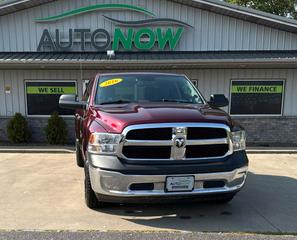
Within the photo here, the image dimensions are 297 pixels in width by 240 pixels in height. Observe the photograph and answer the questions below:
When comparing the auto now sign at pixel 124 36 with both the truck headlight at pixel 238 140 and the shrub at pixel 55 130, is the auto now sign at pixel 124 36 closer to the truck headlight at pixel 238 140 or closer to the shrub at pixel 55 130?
the shrub at pixel 55 130

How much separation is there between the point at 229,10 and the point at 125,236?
8.43m

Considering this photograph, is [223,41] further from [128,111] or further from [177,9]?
[128,111]

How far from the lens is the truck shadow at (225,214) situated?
4.01 metres

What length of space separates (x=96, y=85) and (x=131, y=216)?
2.10 meters

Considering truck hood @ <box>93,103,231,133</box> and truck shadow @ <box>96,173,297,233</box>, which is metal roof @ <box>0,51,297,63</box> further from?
truck shadow @ <box>96,173,297,233</box>

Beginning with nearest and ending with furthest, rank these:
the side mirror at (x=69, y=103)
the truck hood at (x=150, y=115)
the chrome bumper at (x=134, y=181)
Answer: the chrome bumper at (x=134, y=181)
the truck hood at (x=150, y=115)
the side mirror at (x=69, y=103)

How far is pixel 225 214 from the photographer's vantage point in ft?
14.5

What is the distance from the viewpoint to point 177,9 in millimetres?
10289

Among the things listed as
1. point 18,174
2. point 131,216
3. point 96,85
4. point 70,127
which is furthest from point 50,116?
point 131,216

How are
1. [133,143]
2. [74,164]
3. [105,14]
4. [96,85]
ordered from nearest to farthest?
1. [133,143]
2. [96,85]
3. [74,164]
4. [105,14]

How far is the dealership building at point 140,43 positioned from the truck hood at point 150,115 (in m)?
5.85

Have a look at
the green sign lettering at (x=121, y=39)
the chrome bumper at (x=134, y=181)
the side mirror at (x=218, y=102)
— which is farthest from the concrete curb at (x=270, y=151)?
the chrome bumper at (x=134, y=181)

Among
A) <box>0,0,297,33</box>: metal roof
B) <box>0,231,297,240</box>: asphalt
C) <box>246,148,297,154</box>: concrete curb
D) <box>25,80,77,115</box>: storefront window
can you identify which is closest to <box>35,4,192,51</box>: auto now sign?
<box>0,0,297,33</box>: metal roof

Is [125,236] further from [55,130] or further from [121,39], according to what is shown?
[121,39]
